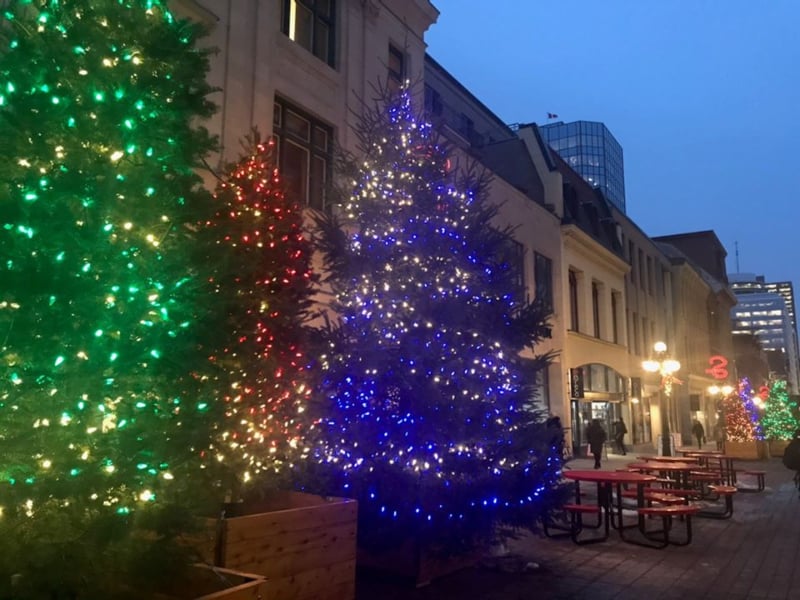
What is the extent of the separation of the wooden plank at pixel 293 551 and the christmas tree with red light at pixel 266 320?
3.02 feet

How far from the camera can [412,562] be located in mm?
7336

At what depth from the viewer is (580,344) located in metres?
27.2

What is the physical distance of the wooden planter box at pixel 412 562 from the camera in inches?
286

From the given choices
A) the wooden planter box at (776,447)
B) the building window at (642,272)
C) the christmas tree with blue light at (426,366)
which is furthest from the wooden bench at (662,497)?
the building window at (642,272)

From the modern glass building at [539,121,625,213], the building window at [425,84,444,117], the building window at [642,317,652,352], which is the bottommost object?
the building window at [642,317,652,352]

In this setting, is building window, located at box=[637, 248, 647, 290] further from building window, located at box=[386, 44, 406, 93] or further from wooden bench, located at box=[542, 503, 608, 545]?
wooden bench, located at box=[542, 503, 608, 545]

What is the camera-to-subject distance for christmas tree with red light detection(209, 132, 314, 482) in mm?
6309

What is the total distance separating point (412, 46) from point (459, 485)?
13636 mm

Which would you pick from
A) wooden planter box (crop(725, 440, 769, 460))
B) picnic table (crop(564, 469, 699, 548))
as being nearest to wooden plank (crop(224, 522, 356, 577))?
picnic table (crop(564, 469, 699, 548))

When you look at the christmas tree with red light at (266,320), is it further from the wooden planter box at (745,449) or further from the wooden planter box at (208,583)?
the wooden planter box at (745,449)

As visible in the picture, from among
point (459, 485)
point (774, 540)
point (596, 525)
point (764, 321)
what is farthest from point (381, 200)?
point (764, 321)

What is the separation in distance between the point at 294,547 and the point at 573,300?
24.3 m

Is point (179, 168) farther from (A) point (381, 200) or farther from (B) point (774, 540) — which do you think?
(B) point (774, 540)

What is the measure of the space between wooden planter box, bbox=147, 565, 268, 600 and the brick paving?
2.72 m
